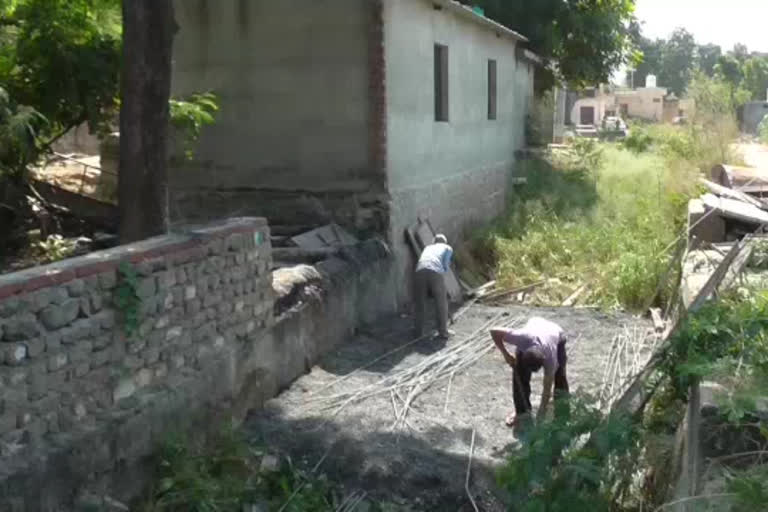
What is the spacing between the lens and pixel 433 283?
10.5m

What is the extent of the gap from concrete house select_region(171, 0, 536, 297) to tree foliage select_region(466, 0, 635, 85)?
27.5 feet

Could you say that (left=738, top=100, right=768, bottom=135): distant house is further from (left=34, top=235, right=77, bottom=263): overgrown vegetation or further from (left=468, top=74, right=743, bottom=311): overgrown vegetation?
(left=34, top=235, right=77, bottom=263): overgrown vegetation

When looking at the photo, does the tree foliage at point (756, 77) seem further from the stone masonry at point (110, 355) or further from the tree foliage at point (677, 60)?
the stone masonry at point (110, 355)

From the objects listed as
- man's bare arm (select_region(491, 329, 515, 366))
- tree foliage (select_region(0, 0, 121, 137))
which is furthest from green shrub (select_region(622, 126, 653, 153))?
man's bare arm (select_region(491, 329, 515, 366))

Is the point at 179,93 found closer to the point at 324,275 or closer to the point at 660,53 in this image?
the point at 324,275

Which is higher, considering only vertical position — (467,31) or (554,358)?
(467,31)

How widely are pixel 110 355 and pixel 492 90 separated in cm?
1361

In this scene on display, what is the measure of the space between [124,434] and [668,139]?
66.5ft

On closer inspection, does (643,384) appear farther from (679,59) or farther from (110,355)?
(679,59)

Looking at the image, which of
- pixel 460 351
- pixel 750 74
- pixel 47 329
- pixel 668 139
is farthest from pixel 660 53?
pixel 47 329

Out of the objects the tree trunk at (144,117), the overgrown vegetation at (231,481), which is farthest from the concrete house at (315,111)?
the overgrown vegetation at (231,481)

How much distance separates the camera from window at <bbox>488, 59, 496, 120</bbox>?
17.7 meters

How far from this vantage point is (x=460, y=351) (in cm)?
1010

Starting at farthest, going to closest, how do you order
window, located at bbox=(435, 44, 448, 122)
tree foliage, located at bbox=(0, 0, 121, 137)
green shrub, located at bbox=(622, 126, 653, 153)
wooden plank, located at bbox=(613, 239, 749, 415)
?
green shrub, located at bbox=(622, 126, 653, 153), window, located at bbox=(435, 44, 448, 122), tree foliage, located at bbox=(0, 0, 121, 137), wooden plank, located at bbox=(613, 239, 749, 415)
